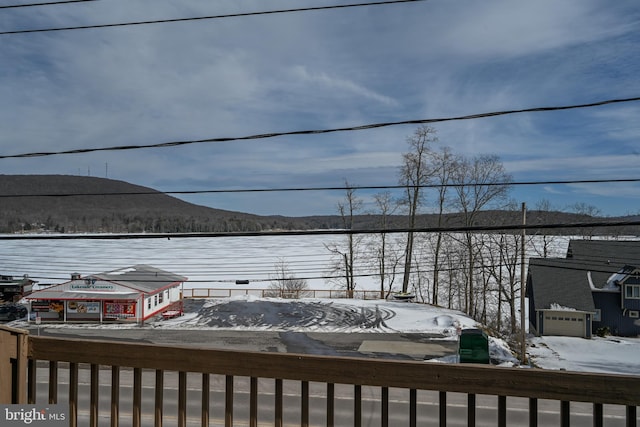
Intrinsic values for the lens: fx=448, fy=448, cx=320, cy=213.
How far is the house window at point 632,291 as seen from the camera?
16453mm

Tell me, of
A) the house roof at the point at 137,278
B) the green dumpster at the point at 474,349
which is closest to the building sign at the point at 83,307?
the house roof at the point at 137,278

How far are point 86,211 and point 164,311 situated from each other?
12.3 m

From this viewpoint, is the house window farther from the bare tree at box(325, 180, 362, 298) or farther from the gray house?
the bare tree at box(325, 180, 362, 298)

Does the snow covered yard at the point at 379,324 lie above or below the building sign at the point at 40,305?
A: below

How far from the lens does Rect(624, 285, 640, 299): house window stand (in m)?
16.5

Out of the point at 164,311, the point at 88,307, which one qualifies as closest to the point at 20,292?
the point at 88,307

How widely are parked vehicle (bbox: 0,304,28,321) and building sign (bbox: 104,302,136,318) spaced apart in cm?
344

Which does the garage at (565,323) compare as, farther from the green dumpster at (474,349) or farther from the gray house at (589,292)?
the green dumpster at (474,349)

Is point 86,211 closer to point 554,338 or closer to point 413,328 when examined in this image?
point 413,328

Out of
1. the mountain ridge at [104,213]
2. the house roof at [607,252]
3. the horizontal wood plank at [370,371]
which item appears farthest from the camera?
the house roof at [607,252]

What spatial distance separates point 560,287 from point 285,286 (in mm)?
13096

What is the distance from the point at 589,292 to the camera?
55.6 feet

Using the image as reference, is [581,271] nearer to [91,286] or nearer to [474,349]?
[474,349]

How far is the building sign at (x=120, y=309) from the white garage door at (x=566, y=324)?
1527 cm
